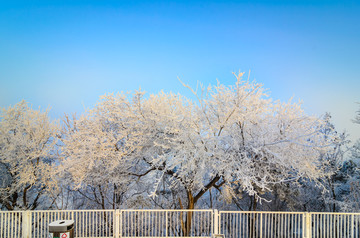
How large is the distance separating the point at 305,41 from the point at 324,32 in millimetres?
1930

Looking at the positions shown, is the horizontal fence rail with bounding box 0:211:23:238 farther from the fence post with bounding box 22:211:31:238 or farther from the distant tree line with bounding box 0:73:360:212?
the distant tree line with bounding box 0:73:360:212

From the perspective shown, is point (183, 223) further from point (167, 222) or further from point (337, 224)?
point (337, 224)

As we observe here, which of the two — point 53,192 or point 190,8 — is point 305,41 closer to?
point 190,8

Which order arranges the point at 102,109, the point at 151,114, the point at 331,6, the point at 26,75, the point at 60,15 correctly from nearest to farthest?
the point at 151,114
the point at 102,109
the point at 331,6
the point at 60,15
the point at 26,75

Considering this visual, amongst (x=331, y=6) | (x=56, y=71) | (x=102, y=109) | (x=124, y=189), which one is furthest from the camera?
(x=56, y=71)

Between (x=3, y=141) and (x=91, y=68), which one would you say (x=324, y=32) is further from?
(x=91, y=68)

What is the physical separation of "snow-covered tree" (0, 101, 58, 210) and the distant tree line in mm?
62

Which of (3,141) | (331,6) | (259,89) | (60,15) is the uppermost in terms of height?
(60,15)

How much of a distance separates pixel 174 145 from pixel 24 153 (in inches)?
442

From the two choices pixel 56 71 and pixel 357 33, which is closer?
pixel 357 33

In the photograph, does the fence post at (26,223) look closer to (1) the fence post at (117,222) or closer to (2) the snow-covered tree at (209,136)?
(1) the fence post at (117,222)

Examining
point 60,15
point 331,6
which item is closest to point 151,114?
point 331,6

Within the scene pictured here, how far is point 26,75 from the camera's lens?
4303 cm

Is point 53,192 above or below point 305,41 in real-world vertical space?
below
